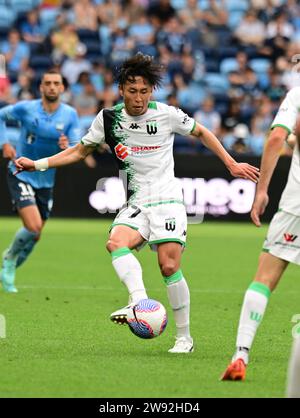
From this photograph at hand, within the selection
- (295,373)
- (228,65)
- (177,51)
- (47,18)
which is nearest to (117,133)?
(295,373)

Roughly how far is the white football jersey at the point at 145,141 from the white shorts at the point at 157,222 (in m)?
0.08

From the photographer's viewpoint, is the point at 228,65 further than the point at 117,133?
Yes

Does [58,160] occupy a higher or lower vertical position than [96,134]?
lower

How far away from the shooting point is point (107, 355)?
870cm

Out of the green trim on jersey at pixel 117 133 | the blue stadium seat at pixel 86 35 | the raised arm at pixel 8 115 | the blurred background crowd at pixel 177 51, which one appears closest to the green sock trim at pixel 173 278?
the green trim on jersey at pixel 117 133

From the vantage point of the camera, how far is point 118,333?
10125 millimetres

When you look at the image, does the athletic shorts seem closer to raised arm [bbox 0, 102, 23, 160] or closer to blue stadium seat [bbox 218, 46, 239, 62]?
raised arm [bbox 0, 102, 23, 160]

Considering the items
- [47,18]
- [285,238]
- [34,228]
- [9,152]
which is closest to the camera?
[285,238]

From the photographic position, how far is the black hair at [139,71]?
8898 millimetres

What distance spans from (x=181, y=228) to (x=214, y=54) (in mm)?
18556

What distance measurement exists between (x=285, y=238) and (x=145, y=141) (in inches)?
82.3

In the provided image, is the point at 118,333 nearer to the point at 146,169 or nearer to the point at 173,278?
the point at 173,278

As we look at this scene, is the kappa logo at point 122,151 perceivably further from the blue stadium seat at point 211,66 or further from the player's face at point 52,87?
the blue stadium seat at point 211,66
